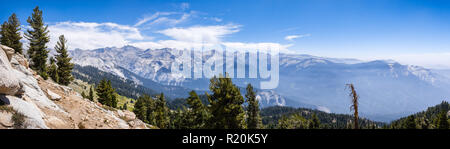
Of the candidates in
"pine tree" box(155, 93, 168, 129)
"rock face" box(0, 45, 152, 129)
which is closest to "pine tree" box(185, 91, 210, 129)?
"rock face" box(0, 45, 152, 129)

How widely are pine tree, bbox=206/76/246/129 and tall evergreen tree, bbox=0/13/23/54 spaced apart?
45.6 metres

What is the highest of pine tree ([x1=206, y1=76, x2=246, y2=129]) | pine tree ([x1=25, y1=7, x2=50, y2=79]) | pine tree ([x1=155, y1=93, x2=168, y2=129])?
pine tree ([x1=25, y1=7, x2=50, y2=79])

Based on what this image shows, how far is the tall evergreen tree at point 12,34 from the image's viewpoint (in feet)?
147

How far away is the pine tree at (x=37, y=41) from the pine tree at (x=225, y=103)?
41.7m

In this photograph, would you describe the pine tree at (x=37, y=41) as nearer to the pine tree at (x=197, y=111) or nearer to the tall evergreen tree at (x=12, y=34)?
the tall evergreen tree at (x=12, y=34)

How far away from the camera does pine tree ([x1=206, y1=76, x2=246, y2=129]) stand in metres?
Result: 28.1

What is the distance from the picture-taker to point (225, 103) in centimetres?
2862

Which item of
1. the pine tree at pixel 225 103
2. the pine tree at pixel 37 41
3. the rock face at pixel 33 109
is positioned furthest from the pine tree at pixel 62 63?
the pine tree at pixel 225 103

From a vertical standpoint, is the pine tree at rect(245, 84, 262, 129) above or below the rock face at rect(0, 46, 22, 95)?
below

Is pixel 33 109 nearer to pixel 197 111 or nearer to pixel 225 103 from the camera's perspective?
pixel 225 103

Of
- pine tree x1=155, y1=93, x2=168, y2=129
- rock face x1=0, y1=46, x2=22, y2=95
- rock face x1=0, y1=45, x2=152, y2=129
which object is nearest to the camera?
rock face x1=0, y1=45, x2=152, y2=129

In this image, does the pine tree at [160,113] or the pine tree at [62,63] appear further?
the pine tree at [160,113]

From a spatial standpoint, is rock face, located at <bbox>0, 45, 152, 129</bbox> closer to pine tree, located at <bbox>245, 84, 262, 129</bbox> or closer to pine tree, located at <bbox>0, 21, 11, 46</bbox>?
pine tree, located at <bbox>0, 21, 11, 46</bbox>
